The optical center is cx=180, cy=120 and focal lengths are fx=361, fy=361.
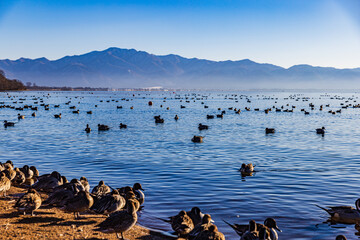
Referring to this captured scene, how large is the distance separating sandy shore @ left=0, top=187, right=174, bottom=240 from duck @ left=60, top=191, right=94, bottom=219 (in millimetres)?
424

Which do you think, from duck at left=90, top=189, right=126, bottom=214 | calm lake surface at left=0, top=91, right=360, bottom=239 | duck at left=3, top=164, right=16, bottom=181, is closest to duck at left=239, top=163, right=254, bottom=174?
calm lake surface at left=0, top=91, right=360, bottom=239

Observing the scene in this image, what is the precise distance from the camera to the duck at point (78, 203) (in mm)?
12953

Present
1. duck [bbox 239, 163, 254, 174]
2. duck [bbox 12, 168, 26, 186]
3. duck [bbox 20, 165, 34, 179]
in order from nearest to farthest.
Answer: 1. duck [bbox 12, 168, 26, 186]
2. duck [bbox 20, 165, 34, 179]
3. duck [bbox 239, 163, 254, 174]

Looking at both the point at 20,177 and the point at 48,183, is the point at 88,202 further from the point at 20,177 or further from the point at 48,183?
the point at 20,177

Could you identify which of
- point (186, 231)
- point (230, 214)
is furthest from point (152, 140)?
point (186, 231)

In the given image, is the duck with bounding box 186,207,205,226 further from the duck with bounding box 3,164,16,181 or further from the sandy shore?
the duck with bounding box 3,164,16,181

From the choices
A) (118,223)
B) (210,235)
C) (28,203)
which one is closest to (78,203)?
(28,203)

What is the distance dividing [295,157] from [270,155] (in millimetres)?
1888

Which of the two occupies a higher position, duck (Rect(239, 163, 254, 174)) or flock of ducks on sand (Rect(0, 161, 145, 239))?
flock of ducks on sand (Rect(0, 161, 145, 239))

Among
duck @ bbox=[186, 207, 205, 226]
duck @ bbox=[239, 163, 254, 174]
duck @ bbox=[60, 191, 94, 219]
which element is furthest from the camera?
duck @ bbox=[239, 163, 254, 174]

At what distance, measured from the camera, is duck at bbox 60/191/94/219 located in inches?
510

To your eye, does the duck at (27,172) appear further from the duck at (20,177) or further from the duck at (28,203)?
the duck at (28,203)

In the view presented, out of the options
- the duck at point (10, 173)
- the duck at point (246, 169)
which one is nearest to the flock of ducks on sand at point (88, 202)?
the duck at point (10, 173)

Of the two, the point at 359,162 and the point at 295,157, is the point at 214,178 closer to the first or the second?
the point at 295,157
